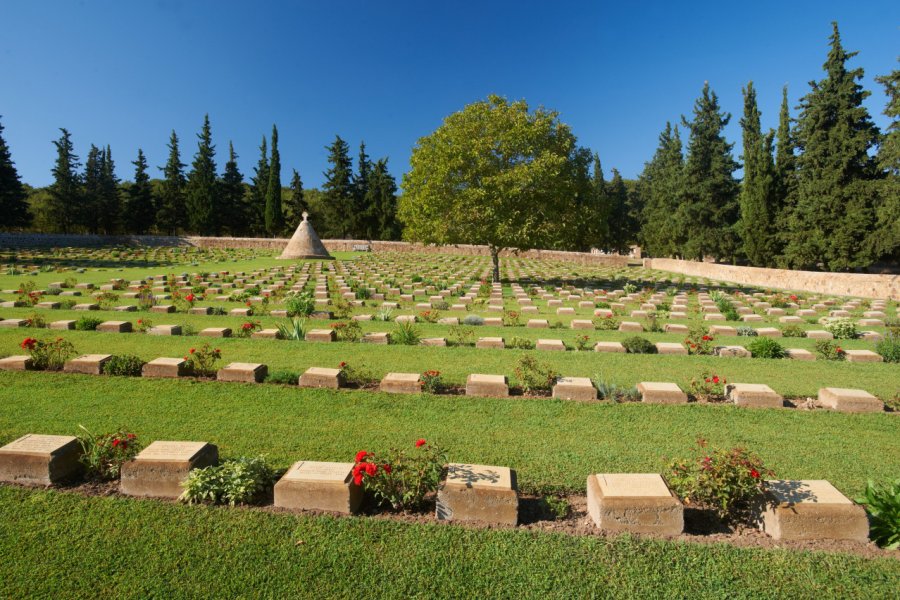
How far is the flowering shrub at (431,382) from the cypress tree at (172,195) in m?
52.9

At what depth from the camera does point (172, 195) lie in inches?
1969

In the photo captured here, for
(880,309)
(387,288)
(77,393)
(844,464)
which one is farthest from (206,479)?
(880,309)

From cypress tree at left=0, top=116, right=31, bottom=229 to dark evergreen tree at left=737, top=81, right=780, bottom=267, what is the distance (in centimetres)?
5331

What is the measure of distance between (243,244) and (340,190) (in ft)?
39.6

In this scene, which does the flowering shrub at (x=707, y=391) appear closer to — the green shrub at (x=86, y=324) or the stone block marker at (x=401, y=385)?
the stone block marker at (x=401, y=385)

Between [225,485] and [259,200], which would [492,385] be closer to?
[225,485]

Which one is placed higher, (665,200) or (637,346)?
(665,200)

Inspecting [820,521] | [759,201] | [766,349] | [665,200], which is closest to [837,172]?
[759,201]

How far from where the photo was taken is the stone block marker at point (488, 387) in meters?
6.23

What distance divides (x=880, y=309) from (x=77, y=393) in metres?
20.0

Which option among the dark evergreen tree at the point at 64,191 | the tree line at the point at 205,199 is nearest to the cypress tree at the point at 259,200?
the tree line at the point at 205,199

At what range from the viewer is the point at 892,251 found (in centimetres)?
2617

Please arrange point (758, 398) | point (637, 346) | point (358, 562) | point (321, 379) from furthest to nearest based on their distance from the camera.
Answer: point (637, 346), point (321, 379), point (758, 398), point (358, 562)

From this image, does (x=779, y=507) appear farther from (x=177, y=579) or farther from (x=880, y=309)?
(x=880, y=309)
